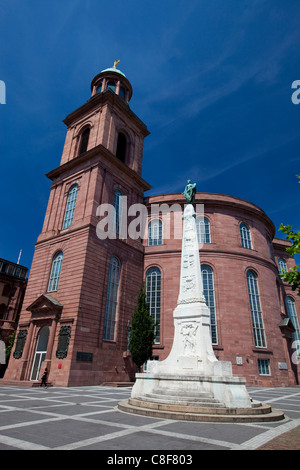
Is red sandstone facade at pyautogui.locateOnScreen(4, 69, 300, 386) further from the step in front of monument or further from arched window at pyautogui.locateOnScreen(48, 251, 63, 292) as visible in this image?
the step in front of monument

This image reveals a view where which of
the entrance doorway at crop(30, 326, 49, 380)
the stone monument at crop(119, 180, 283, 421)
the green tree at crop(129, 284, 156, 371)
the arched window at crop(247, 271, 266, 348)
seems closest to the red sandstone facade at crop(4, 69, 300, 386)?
the entrance doorway at crop(30, 326, 49, 380)

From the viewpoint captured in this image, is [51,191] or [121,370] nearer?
[121,370]

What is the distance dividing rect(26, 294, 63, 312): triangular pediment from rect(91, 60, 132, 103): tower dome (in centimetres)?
2543

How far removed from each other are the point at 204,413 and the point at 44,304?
55.9 feet

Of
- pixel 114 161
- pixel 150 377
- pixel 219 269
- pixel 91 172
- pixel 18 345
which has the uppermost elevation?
pixel 114 161

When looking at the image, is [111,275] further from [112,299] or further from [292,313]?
[292,313]

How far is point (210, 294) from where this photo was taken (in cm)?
2675

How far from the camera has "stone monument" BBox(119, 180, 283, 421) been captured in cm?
837

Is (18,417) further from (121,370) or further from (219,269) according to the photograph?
(219,269)

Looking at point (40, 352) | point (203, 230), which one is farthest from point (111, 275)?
point (203, 230)

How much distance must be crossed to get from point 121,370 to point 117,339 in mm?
2350

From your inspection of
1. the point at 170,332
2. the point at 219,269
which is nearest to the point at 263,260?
the point at 219,269
